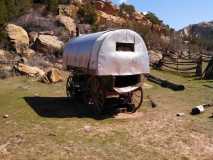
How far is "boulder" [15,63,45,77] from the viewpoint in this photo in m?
24.2

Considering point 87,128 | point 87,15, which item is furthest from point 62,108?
point 87,15

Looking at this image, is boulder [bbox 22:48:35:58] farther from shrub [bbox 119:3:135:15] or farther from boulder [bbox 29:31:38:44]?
shrub [bbox 119:3:135:15]

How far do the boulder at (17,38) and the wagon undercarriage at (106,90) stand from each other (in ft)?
46.4

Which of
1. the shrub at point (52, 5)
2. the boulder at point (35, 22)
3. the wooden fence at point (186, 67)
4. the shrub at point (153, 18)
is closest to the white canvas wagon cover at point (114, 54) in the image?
the wooden fence at point (186, 67)

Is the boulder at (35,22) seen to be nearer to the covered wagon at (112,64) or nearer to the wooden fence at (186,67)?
the wooden fence at (186,67)

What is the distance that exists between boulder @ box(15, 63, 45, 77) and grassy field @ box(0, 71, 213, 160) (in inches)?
250

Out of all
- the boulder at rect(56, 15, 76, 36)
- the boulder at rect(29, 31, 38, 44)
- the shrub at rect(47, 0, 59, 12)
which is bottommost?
the boulder at rect(29, 31, 38, 44)

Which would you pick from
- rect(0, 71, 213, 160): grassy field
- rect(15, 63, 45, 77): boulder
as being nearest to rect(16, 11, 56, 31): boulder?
rect(15, 63, 45, 77): boulder

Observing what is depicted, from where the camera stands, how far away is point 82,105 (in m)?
16.6

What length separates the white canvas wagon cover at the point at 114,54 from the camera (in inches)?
540

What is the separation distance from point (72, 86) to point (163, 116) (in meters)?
5.35

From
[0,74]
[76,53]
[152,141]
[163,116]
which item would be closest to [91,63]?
[76,53]

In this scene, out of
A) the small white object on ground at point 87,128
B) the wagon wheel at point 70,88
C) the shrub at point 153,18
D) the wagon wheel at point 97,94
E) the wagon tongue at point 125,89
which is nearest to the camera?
the small white object on ground at point 87,128

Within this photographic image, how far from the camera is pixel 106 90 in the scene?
46.2 ft
